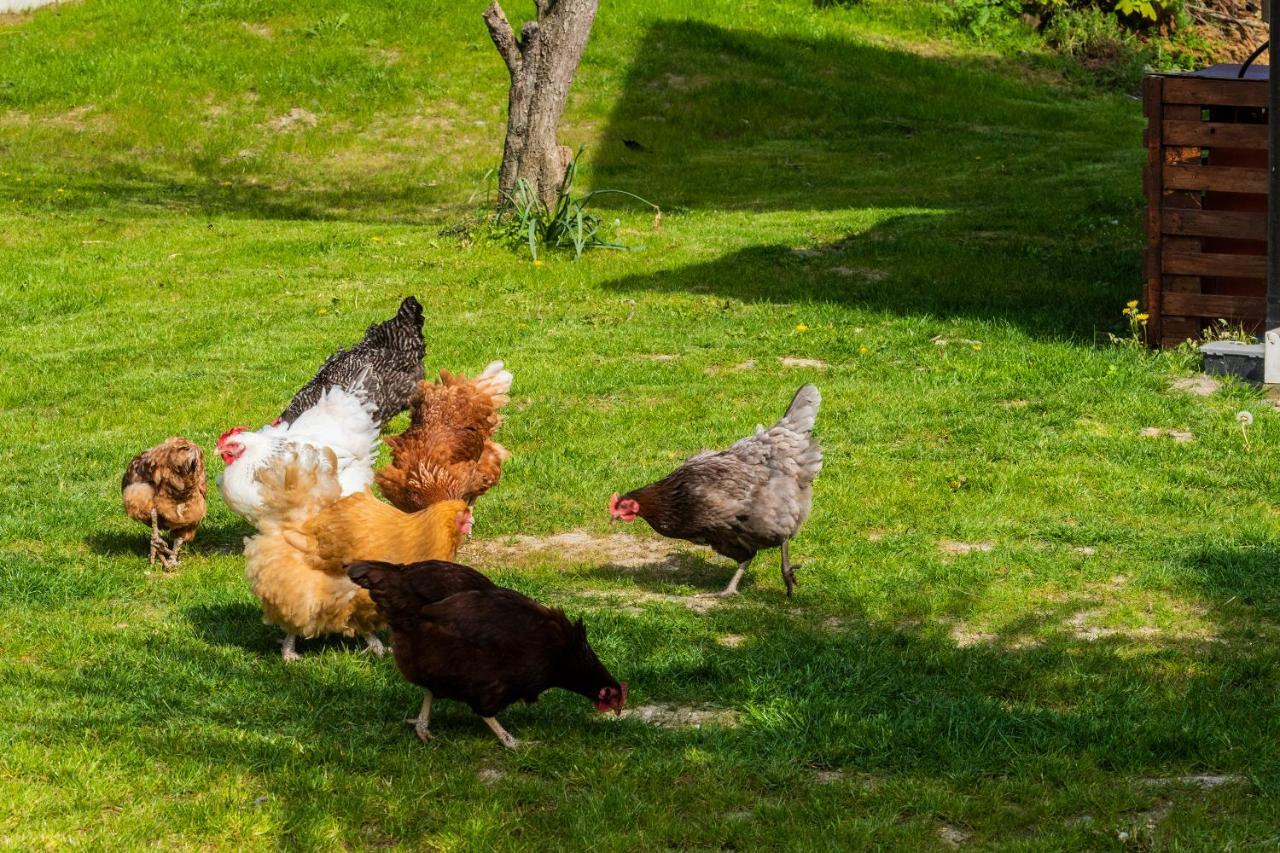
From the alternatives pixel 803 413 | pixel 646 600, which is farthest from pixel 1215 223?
pixel 646 600

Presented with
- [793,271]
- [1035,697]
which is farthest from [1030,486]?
[793,271]

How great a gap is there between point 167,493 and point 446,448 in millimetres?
1584

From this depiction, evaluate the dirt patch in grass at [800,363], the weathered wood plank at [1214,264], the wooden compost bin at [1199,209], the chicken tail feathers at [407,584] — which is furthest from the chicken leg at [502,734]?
the weathered wood plank at [1214,264]

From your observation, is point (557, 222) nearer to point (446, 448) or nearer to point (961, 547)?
point (446, 448)

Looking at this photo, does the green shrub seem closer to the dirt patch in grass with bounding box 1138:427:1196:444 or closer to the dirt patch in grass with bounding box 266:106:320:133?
the dirt patch in grass with bounding box 266:106:320:133

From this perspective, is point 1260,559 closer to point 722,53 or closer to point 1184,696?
point 1184,696

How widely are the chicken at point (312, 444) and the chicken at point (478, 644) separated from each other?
1.51 m

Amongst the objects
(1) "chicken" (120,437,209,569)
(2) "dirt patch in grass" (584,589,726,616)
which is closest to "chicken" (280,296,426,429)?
(1) "chicken" (120,437,209,569)

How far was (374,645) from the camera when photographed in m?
6.86

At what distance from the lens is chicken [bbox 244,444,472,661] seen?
21.5 ft

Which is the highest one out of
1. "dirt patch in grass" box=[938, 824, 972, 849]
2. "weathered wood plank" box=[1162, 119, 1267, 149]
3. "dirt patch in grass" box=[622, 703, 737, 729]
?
"weathered wood plank" box=[1162, 119, 1267, 149]

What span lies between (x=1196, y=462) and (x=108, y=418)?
793cm

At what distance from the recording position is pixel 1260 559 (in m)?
7.57

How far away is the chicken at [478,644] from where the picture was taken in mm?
5633
